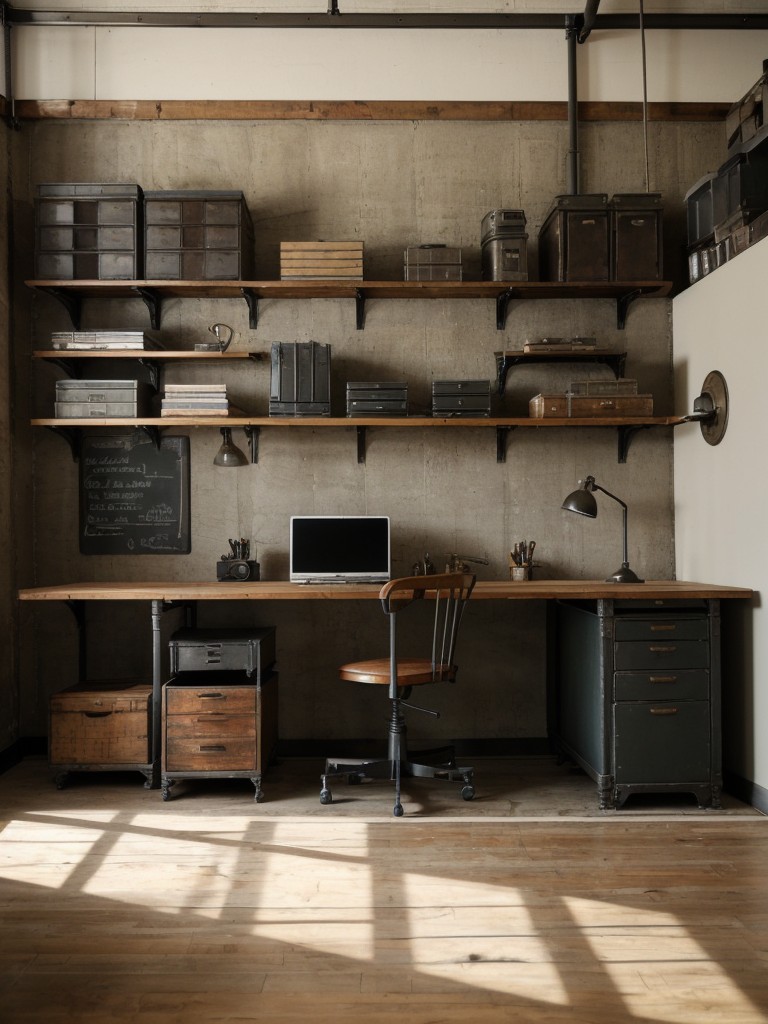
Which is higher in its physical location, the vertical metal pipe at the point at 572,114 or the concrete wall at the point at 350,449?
the vertical metal pipe at the point at 572,114

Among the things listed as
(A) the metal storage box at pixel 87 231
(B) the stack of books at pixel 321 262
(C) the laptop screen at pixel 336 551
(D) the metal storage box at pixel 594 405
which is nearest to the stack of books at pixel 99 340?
(A) the metal storage box at pixel 87 231

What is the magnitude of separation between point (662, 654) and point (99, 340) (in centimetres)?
314

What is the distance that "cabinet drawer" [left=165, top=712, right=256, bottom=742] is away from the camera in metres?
3.77

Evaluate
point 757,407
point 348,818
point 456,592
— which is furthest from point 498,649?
point 757,407

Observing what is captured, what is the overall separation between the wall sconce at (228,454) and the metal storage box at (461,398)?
106 cm

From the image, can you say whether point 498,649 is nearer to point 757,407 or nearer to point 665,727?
point 665,727

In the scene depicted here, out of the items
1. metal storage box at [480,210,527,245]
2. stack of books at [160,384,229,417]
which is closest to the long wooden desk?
stack of books at [160,384,229,417]

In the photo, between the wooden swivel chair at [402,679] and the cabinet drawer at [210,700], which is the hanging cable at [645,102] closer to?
the wooden swivel chair at [402,679]

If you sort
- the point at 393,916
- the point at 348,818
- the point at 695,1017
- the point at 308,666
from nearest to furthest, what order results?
1. the point at 695,1017
2. the point at 393,916
3. the point at 348,818
4. the point at 308,666

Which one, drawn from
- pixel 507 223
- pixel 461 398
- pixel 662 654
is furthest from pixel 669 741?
pixel 507 223

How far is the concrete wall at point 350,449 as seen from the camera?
14.9ft

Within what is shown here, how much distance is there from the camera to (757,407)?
362cm

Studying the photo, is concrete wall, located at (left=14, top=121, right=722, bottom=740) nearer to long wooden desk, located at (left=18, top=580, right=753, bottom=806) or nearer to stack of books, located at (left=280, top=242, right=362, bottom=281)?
stack of books, located at (left=280, top=242, right=362, bottom=281)

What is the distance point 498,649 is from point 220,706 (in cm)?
158
